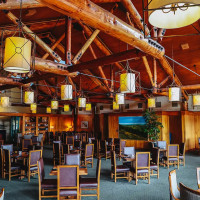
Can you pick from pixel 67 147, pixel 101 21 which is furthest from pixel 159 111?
pixel 101 21

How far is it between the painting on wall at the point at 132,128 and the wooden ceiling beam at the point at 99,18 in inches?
378

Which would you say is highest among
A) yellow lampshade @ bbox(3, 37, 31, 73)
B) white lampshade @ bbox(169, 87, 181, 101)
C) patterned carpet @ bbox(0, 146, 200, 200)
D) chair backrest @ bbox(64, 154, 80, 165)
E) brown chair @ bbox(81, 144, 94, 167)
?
yellow lampshade @ bbox(3, 37, 31, 73)

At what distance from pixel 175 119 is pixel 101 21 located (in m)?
11.3

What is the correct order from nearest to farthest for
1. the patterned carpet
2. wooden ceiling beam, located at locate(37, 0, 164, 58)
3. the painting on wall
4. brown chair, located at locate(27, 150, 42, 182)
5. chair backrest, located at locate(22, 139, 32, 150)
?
wooden ceiling beam, located at locate(37, 0, 164, 58)
the patterned carpet
brown chair, located at locate(27, 150, 42, 182)
chair backrest, located at locate(22, 139, 32, 150)
the painting on wall

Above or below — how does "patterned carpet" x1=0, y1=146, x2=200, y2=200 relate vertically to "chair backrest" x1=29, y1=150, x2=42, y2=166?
below

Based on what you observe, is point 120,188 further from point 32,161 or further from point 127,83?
point 127,83

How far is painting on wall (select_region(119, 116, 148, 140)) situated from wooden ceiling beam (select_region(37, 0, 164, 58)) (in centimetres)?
961

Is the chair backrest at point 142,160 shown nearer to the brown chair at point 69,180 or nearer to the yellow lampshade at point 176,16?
the brown chair at point 69,180

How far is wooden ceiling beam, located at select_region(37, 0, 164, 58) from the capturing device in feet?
8.13

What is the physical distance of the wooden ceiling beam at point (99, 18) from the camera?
2477mm

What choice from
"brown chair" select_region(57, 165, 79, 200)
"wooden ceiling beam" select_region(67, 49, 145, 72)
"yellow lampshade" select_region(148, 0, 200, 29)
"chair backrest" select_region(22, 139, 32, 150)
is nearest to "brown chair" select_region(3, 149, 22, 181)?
"brown chair" select_region(57, 165, 79, 200)

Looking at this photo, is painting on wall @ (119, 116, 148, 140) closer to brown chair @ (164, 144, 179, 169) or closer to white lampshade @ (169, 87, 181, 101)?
brown chair @ (164, 144, 179, 169)

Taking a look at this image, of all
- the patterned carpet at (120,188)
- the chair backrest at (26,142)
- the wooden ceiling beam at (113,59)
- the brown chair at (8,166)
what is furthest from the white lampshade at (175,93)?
the chair backrest at (26,142)

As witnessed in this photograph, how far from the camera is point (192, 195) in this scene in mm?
2727
